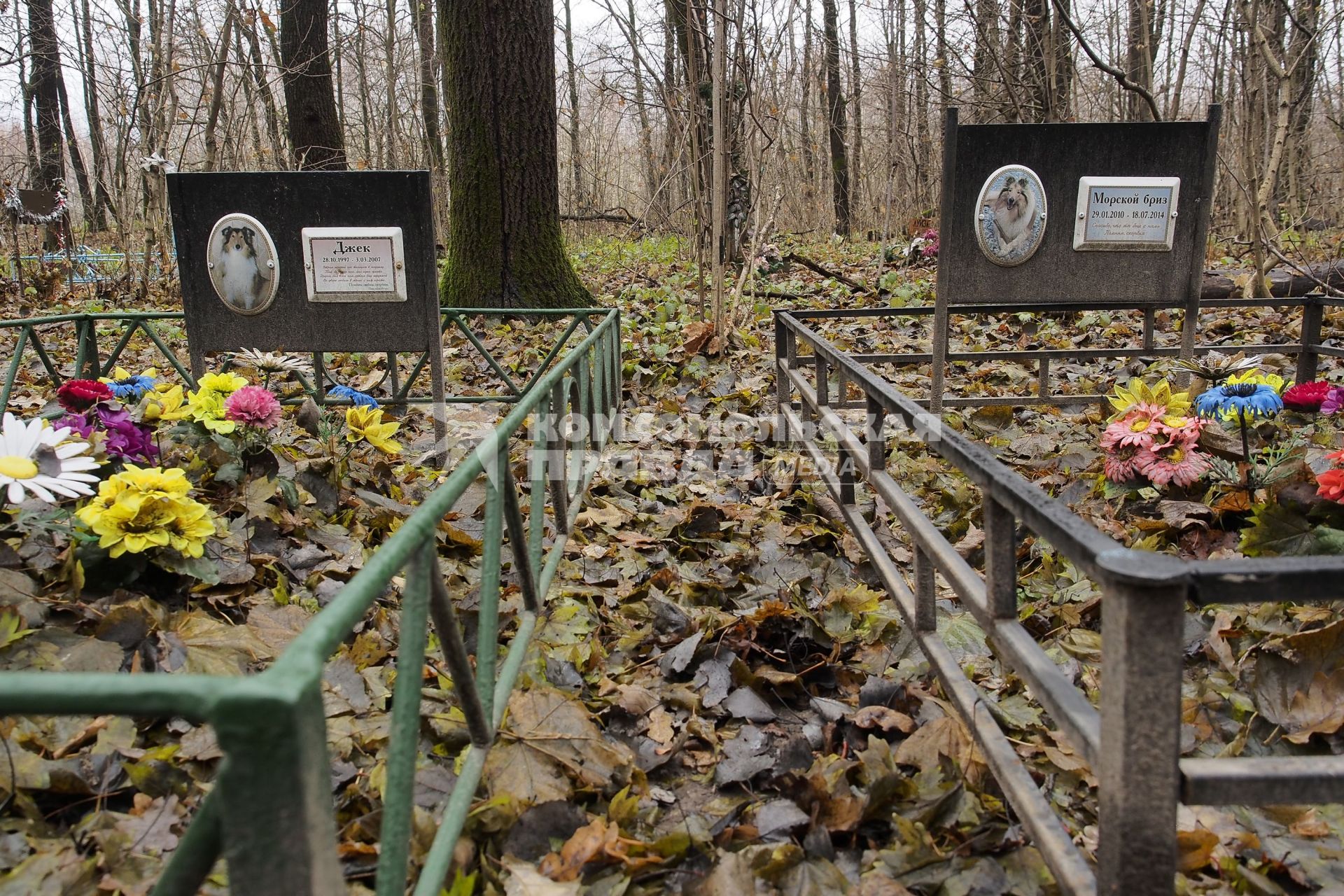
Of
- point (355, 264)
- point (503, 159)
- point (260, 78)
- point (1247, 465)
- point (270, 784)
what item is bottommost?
point (1247, 465)

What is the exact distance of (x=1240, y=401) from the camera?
323 centimetres

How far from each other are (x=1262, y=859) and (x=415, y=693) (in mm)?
1580

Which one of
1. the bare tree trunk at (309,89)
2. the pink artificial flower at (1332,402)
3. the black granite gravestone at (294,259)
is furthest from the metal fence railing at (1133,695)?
the bare tree trunk at (309,89)

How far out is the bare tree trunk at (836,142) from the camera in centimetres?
1848

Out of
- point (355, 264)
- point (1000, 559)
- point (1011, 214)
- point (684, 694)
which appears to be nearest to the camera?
point (1000, 559)

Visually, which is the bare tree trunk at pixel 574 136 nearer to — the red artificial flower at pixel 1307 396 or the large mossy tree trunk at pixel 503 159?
the large mossy tree trunk at pixel 503 159

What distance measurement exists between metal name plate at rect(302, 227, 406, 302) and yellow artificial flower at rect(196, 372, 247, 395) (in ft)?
4.12

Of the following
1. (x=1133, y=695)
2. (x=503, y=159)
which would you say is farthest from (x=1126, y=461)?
(x=503, y=159)

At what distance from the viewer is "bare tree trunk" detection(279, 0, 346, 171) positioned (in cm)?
1140

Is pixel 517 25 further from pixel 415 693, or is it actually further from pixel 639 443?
pixel 415 693

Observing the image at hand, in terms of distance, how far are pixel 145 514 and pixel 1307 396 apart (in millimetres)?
3776

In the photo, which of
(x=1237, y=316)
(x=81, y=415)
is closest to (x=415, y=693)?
(x=81, y=415)

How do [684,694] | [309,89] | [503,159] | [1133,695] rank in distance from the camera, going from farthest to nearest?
[309,89] < [503,159] < [684,694] < [1133,695]

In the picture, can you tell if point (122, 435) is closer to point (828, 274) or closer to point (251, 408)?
point (251, 408)
